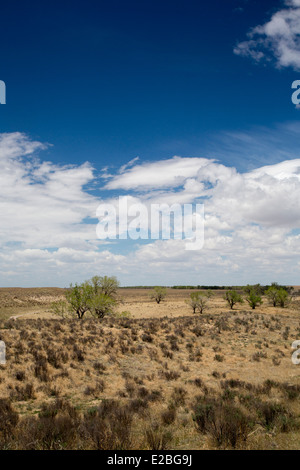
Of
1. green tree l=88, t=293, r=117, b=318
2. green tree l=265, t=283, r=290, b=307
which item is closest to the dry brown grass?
green tree l=88, t=293, r=117, b=318

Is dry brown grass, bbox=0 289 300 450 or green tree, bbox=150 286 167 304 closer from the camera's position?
dry brown grass, bbox=0 289 300 450

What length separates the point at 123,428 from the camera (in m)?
7.88

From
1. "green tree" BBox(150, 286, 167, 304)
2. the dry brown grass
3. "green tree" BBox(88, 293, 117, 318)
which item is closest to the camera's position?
the dry brown grass

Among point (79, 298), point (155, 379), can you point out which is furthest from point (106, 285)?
point (155, 379)

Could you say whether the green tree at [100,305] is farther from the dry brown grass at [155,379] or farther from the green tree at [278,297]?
the green tree at [278,297]

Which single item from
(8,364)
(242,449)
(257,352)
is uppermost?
(242,449)

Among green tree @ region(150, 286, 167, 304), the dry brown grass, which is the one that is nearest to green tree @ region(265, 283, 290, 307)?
green tree @ region(150, 286, 167, 304)

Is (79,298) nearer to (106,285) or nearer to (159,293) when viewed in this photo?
(106,285)

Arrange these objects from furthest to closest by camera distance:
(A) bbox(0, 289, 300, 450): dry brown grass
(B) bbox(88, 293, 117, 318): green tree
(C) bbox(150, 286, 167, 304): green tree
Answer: (C) bbox(150, 286, 167, 304): green tree < (B) bbox(88, 293, 117, 318): green tree < (A) bbox(0, 289, 300, 450): dry brown grass

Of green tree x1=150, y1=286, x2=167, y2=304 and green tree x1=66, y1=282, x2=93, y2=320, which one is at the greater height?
green tree x1=66, y1=282, x2=93, y2=320

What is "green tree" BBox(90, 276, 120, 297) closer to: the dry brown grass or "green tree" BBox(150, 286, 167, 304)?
the dry brown grass

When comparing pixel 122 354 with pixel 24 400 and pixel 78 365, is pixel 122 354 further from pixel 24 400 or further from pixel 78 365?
pixel 24 400
